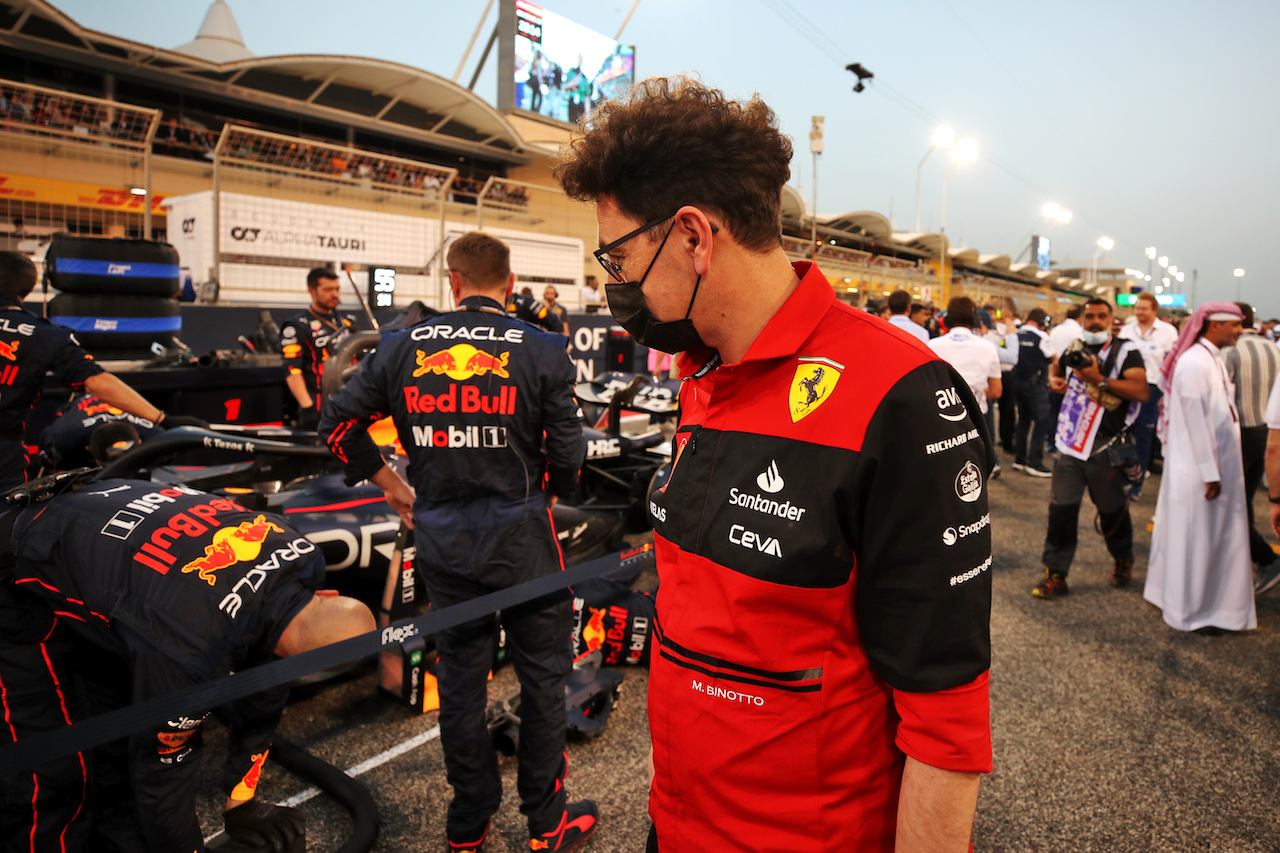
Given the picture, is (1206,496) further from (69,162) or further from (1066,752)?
(69,162)

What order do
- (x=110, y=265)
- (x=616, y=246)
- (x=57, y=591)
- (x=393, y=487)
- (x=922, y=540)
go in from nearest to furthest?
(x=922, y=540) → (x=616, y=246) → (x=57, y=591) → (x=393, y=487) → (x=110, y=265)

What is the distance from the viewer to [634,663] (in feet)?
12.7

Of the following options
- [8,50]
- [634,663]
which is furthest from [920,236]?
[634,663]

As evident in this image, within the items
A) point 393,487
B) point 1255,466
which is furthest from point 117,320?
point 1255,466

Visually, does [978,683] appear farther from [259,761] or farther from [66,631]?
[66,631]

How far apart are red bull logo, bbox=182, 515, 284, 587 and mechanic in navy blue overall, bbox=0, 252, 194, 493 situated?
6.87 feet

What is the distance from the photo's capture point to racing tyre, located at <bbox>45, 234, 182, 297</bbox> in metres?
5.54

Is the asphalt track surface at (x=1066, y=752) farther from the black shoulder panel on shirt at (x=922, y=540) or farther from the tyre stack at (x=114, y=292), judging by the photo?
the tyre stack at (x=114, y=292)

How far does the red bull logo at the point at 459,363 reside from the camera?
8.05 ft

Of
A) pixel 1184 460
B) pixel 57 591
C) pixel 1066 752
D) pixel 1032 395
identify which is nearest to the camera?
pixel 57 591

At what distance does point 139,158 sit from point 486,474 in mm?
7984

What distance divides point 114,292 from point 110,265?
12.0 inches

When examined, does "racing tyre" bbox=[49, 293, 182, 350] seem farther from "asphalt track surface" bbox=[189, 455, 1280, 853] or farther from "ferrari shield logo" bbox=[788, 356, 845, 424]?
"ferrari shield logo" bbox=[788, 356, 845, 424]

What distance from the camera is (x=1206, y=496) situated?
13.8 feet
